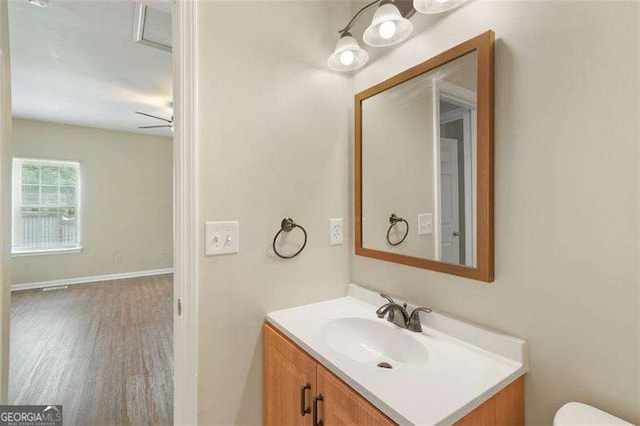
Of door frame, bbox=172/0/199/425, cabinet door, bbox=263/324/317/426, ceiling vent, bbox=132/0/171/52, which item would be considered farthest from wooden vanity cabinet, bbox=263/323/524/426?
ceiling vent, bbox=132/0/171/52

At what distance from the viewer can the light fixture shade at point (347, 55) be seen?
1.24m

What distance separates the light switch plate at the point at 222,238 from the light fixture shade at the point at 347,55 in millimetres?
837

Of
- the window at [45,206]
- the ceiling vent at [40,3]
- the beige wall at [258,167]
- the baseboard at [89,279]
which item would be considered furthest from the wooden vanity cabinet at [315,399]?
the window at [45,206]

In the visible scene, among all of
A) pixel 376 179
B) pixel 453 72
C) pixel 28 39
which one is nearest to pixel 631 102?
pixel 453 72

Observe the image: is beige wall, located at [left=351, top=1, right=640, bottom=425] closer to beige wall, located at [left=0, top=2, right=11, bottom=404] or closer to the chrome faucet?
the chrome faucet

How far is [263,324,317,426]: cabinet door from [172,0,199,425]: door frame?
28 cm

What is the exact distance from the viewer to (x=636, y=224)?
69 centimetres

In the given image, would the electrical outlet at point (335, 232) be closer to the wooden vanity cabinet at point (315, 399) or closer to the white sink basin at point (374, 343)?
the white sink basin at point (374, 343)

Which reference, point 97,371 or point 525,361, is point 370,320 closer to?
point 525,361

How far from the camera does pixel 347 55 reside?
1.29 m

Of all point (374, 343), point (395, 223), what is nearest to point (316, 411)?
point (374, 343)

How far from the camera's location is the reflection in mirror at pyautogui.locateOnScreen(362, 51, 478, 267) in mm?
1025

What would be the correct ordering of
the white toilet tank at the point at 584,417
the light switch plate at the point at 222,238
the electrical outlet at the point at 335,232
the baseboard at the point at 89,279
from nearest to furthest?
the white toilet tank at the point at 584,417 < the light switch plate at the point at 222,238 < the electrical outlet at the point at 335,232 < the baseboard at the point at 89,279

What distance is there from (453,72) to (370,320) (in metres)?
1.00
